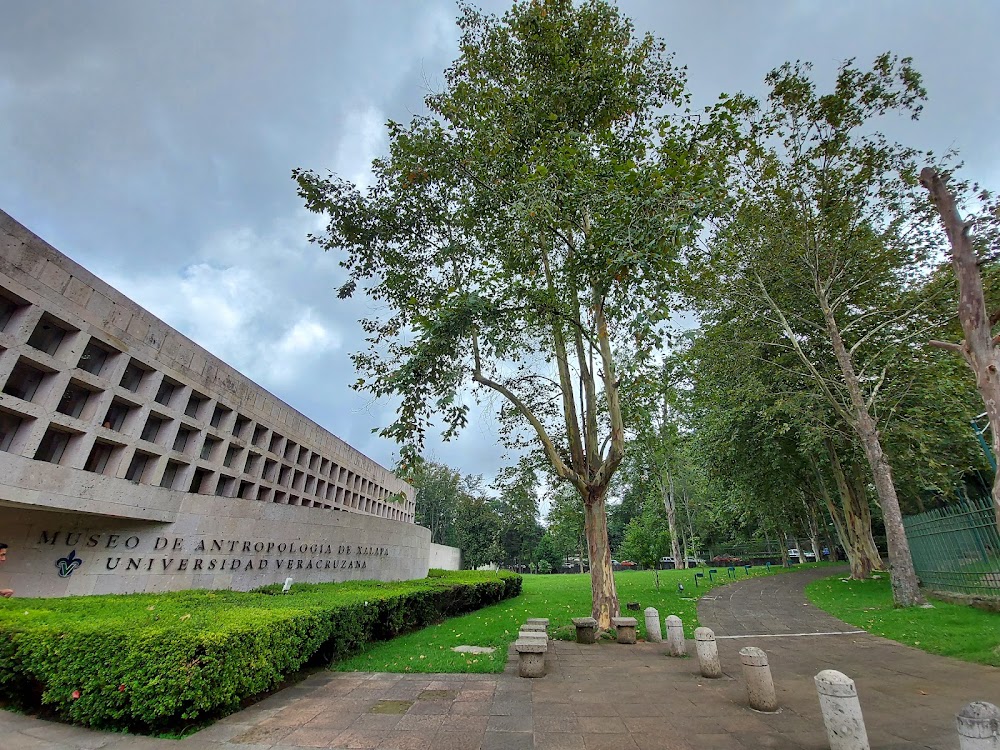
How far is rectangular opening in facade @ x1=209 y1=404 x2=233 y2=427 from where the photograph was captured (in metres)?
11.0

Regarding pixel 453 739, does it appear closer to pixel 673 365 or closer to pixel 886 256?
pixel 673 365

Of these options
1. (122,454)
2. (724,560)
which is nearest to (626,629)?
(122,454)

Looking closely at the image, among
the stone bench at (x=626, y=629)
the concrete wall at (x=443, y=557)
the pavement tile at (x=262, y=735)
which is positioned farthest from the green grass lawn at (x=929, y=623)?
the concrete wall at (x=443, y=557)

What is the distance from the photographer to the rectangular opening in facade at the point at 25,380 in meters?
7.17

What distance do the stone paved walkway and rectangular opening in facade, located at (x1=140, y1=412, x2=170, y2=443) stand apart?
5.58 metres

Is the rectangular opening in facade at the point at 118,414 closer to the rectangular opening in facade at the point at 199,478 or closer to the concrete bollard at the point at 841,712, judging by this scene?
the rectangular opening in facade at the point at 199,478

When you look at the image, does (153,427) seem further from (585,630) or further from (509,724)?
(585,630)

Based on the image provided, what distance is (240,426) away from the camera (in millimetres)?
11836

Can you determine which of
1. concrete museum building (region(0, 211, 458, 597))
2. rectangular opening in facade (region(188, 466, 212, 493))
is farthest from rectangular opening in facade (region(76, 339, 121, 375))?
rectangular opening in facade (region(188, 466, 212, 493))

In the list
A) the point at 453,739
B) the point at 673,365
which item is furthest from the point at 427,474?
the point at 453,739

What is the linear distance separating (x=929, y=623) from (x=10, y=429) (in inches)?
642

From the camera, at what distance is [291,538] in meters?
11.8

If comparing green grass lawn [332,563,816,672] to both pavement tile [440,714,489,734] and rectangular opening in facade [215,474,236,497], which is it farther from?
rectangular opening in facade [215,474,236,497]

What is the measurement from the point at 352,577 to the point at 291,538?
3040 millimetres
